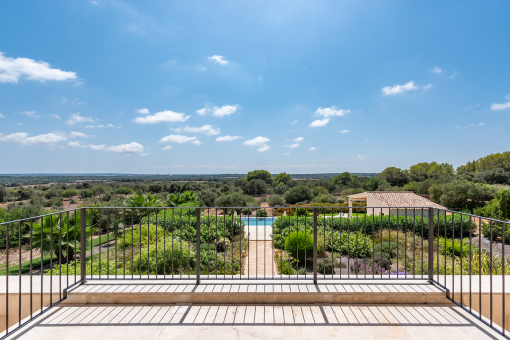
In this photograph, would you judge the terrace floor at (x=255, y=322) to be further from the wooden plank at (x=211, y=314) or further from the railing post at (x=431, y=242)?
the railing post at (x=431, y=242)

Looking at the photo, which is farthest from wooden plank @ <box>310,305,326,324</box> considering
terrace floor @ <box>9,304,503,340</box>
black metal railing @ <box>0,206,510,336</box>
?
black metal railing @ <box>0,206,510,336</box>

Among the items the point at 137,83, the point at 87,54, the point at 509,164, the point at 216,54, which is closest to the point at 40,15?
the point at 87,54

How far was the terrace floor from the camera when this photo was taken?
215 centimetres

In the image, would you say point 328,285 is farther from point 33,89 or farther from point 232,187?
point 232,187

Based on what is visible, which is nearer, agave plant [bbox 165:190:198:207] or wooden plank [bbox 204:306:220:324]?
wooden plank [bbox 204:306:220:324]

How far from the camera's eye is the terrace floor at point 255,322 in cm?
215

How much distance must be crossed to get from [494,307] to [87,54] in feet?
90.7

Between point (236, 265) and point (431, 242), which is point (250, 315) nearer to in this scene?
point (431, 242)

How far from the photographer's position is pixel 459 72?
77.0ft

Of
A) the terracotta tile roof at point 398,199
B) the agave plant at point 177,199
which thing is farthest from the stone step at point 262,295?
the terracotta tile roof at point 398,199

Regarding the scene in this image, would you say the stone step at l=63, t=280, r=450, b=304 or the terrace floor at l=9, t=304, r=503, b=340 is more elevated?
the stone step at l=63, t=280, r=450, b=304

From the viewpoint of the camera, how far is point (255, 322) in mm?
2344

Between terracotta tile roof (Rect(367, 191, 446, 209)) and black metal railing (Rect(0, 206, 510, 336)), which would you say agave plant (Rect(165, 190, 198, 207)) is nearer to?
black metal railing (Rect(0, 206, 510, 336))

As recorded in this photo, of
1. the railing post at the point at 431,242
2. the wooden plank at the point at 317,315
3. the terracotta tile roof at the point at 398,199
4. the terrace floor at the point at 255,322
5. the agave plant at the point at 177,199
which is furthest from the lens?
the terracotta tile roof at the point at 398,199
